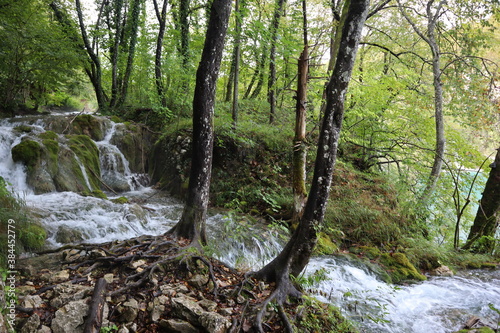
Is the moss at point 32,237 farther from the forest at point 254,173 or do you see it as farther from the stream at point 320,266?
the stream at point 320,266

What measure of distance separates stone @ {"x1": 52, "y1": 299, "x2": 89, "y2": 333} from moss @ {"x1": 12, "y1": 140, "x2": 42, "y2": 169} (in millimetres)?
6030

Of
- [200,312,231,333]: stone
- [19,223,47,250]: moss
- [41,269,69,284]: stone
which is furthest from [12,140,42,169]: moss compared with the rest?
[200,312,231,333]: stone

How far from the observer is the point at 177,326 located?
2771 millimetres

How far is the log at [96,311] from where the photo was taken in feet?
8.34

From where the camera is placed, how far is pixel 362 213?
Answer: 7301 mm

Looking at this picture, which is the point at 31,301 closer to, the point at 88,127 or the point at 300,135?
the point at 300,135

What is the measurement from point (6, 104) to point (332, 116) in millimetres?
14240

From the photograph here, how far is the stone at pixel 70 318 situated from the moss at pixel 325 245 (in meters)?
4.67

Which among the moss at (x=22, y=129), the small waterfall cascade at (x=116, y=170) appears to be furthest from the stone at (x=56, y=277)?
the moss at (x=22, y=129)

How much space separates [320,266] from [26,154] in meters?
8.03

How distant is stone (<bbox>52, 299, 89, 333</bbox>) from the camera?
249cm

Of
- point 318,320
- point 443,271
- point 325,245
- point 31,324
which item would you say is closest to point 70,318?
point 31,324

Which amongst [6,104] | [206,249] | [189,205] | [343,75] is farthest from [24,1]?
[343,75]

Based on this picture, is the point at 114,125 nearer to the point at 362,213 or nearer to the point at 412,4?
the point at 362,213
